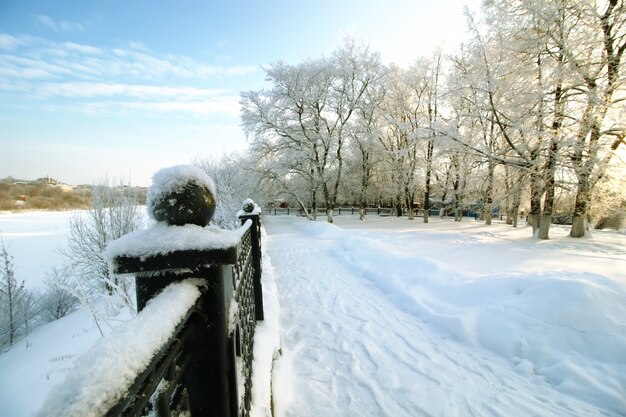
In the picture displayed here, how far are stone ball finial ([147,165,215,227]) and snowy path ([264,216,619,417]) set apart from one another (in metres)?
2.69

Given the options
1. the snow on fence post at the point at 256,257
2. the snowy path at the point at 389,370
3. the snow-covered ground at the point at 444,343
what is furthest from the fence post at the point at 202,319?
the snow on fence post at the point at 256,257

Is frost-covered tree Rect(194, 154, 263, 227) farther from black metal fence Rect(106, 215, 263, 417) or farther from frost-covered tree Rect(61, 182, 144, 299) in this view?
black metal fence Rect(106, 215, 263, 417)

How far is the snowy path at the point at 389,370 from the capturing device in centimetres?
292

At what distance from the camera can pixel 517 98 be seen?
11.1 m

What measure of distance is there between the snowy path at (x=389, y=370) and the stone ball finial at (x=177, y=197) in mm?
2685

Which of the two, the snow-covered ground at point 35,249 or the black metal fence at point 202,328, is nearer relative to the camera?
the black metal fence at point 202,328

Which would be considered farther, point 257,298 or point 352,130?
point 352,130

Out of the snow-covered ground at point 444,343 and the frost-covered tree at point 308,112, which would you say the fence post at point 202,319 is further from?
the frost-covered tree at point 308,112

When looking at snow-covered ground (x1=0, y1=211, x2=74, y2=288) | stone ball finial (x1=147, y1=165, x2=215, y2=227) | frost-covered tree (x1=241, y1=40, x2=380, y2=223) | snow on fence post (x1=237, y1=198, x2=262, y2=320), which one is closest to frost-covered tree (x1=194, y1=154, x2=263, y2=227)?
frost-covered tree (x1=241, y1=40, x2=380, y2=223)

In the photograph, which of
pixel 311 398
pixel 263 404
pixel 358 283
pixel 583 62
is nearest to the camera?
pixel 263 404

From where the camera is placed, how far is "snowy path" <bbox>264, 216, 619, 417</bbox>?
2918 millimetres

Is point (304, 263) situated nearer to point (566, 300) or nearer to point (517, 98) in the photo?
point (566, 300)

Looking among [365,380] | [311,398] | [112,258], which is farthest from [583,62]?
[112,258]

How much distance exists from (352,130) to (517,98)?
43.3 ft
